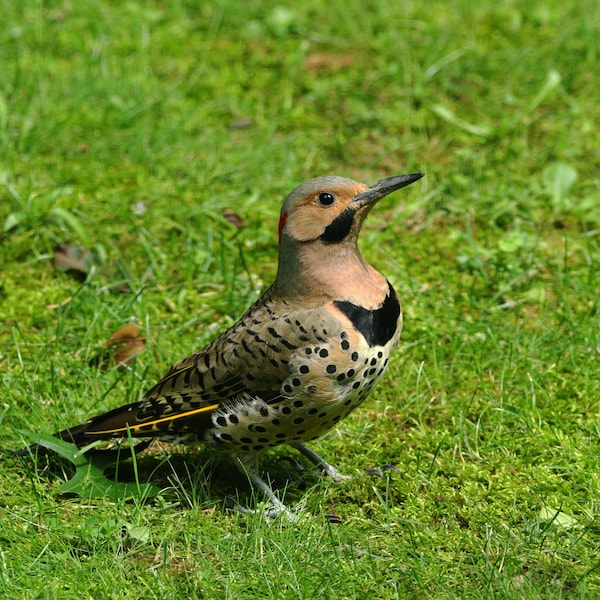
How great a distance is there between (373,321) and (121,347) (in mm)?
1800

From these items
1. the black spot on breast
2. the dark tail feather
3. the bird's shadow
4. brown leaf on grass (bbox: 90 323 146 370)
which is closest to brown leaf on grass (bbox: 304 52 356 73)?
brown leaf on grass (bbox: 90 323 146 370)

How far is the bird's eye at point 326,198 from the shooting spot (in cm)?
437

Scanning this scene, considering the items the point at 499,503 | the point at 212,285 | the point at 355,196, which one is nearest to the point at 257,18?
the point at 212,285

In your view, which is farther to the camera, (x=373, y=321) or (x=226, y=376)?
(x=226, y=376)

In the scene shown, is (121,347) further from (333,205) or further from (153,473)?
(333,205)

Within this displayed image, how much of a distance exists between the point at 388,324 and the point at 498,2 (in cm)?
523

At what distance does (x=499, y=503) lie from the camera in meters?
4.48

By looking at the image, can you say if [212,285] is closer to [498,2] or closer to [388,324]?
[388,324]

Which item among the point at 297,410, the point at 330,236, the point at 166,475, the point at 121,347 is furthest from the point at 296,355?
the point at 121,347

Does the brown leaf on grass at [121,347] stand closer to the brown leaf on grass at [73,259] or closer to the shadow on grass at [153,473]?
the shadow on grass at [153,473]

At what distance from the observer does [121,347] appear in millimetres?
5527

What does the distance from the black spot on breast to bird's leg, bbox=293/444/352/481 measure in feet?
2.63

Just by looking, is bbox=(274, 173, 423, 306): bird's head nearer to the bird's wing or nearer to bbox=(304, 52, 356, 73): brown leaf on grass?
the bird's wing

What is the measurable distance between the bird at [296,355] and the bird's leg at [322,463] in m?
0.29
